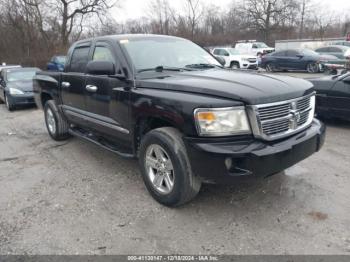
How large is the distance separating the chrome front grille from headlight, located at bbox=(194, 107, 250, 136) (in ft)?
0.29

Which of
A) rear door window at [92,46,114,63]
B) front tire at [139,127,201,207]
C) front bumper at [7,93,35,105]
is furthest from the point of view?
front bumper at [7,93,35,105]

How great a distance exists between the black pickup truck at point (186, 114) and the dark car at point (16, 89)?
Answer: 680cm

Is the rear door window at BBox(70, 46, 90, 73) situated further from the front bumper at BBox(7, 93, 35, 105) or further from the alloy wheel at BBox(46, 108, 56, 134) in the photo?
the front bumper at BBox(7, 93, 35, 105)

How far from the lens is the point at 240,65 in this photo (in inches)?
861

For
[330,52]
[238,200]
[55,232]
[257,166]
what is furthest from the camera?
[330,52]

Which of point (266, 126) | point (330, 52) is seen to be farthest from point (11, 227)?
point (330, 52)

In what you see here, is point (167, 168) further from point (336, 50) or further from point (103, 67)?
point (336, 50)

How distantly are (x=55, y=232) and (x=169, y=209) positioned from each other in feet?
3.88

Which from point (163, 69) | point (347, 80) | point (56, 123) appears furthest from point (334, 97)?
point (56, 123)

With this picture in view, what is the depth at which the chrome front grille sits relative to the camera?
3027mm

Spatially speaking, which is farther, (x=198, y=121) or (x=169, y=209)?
(x=169, y=209)

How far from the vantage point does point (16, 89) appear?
36.1ft

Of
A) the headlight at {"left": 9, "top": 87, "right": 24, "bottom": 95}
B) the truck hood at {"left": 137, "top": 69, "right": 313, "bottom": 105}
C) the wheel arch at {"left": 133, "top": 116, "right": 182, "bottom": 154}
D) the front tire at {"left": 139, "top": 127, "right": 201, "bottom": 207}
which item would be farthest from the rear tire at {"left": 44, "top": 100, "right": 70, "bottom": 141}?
the headlight at {"left": 9, "top": 87, "right": 24, "bottom": 95}

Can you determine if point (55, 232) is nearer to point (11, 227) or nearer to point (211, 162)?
point (11, 227)
